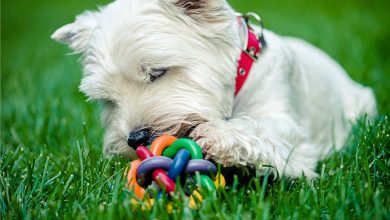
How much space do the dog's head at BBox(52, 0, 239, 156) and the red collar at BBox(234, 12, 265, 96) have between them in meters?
0.11

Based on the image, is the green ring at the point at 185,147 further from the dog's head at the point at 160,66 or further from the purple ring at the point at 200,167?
the dog's head at the point at 160,66

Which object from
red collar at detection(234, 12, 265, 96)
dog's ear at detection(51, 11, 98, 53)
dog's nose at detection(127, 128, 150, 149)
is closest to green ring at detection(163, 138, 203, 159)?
dog's nose at detection(127, 128, 150, 149)

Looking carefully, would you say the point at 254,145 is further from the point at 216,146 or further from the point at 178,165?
the point at 178,165

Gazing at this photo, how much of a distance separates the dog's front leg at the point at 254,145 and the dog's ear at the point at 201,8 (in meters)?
0.65

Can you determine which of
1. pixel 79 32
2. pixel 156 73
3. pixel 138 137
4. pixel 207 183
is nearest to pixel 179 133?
pixel 138 137

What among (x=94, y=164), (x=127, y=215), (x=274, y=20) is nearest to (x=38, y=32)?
(x=274, y=20)

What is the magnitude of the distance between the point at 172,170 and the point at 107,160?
69 centimetres

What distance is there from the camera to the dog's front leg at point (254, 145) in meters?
2.60

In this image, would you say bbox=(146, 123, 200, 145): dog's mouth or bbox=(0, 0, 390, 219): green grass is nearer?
bbox=(0, 0, 390, 219): green grass

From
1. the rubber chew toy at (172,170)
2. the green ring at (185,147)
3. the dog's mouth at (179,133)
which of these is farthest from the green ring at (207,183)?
the dog's mouth at (179,133)

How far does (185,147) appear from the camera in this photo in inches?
98.4

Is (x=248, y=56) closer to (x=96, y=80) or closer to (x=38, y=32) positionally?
(x=96, y=80)

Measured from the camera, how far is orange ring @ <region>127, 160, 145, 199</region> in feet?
7.92

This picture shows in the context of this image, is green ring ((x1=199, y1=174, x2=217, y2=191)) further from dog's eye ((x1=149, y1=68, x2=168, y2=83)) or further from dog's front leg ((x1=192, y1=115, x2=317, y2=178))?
dog's eye ((x1=149, y1=68, x2=168, y2=83))
